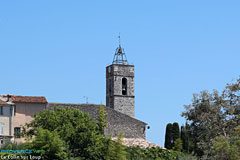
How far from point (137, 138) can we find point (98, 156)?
111 ft

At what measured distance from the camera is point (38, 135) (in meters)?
23.3

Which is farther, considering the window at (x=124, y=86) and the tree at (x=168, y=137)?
the window at (x=124, y=86)

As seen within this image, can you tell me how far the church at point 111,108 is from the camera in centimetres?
4988

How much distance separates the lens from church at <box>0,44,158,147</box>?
49.9 m

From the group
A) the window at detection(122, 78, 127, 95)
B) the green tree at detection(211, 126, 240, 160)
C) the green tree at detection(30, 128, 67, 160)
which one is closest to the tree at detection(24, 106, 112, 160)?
the green tree at detection(30, 128, 67, 160)

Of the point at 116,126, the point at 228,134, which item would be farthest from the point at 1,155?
the point at 116,126

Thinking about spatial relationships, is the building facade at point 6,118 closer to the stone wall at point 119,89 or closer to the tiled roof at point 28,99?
the tiled roof at point 28,99

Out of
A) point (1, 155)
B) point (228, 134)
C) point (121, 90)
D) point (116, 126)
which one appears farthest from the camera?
point (121, 90)

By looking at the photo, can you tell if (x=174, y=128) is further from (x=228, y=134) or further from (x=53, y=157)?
(x=53, y=157)

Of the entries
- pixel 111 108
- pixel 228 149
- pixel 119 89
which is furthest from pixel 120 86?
pixel 228 149

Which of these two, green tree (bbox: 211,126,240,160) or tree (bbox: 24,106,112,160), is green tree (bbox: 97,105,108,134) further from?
green tree (bbox: 211,126,240,160)

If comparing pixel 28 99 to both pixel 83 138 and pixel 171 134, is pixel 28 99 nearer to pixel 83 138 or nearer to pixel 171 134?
pixel 171 134

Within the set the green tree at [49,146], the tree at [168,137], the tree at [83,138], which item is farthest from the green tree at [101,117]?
the tree at [168,137]

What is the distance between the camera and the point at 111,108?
64.6m
